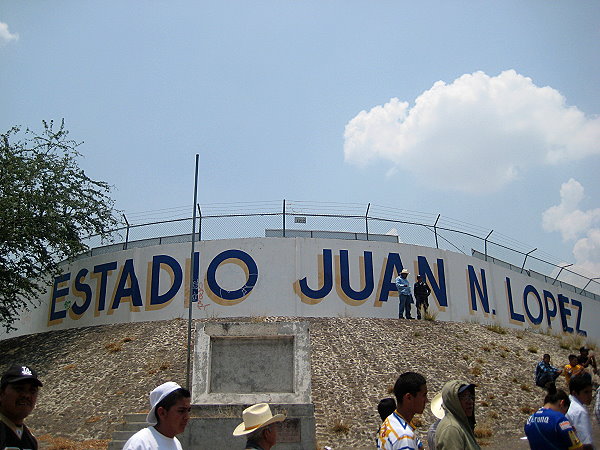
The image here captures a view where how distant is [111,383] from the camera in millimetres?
17188

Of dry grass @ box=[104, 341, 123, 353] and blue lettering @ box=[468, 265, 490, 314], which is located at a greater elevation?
blue lettering @ box=[468, 265, 490, 314]

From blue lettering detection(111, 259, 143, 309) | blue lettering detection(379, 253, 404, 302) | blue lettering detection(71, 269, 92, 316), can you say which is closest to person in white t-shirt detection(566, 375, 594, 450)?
blue lettering detection(379, 253, 404, 302)

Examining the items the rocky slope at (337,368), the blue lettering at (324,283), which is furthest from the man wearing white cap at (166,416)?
the blue lettering at (324,283)

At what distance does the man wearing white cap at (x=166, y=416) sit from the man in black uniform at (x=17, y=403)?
0.72 metres

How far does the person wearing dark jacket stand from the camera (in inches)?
166

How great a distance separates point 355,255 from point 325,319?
302 cm

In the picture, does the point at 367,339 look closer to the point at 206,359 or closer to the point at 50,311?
the point at 206,359

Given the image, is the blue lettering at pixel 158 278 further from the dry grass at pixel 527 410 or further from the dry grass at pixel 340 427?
the dry grass at pixel 527 410

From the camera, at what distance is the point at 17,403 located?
394 cm

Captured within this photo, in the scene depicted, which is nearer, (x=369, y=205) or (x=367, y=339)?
(x=367, y=339)

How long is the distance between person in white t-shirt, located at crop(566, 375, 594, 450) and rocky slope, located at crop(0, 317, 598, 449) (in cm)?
830

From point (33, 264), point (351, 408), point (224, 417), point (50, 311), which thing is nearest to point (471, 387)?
point (224, 417)

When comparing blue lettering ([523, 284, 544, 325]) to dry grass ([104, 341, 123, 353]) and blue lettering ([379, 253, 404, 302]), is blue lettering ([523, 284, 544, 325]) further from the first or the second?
dry grass ([104, 341, 123, 353])

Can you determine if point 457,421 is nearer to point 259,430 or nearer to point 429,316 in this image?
point 259,430
